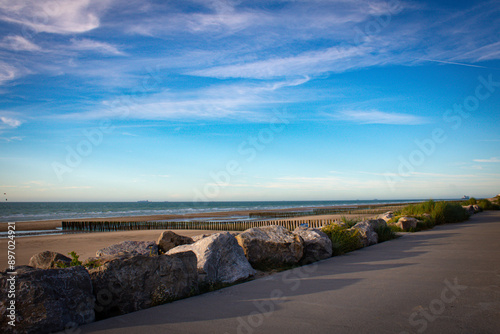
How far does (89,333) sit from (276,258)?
4802 millimetres

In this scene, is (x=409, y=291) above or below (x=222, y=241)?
below

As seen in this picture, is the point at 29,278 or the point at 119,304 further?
the point at 119,304

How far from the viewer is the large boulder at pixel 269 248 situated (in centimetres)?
792

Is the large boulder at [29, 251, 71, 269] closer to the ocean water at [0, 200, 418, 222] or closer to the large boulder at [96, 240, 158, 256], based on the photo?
the large boulder at [96, 240, 158, 256]

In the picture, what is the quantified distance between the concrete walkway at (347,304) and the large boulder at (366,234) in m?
3.34

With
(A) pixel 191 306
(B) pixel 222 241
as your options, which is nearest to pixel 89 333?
(A) pixel 191 306

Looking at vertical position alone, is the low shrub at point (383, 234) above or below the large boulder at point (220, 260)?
below

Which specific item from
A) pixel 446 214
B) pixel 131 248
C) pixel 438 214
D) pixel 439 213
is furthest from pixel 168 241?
pixel 446 214

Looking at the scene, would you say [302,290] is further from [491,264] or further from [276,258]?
[491,264]

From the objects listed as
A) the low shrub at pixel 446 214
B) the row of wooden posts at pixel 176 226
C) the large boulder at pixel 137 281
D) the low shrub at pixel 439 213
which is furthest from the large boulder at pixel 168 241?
the row of wooden posts at pixel 176 226

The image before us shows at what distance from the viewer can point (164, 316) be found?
464 centimetres

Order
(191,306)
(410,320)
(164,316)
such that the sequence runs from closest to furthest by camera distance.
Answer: (410,320)
(164,316)
(191,306)

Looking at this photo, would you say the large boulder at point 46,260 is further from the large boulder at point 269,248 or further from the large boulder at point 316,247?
the large boulder at point 316,247

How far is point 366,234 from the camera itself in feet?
37.2
